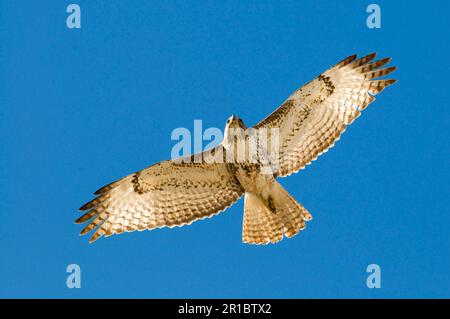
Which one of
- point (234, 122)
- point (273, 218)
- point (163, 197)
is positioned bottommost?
point (273, 218)

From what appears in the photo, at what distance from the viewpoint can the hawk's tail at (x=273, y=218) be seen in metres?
10.8

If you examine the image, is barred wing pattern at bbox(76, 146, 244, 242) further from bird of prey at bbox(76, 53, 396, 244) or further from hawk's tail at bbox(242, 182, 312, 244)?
hawk's tail at bbox(242, 182, 312, 244)

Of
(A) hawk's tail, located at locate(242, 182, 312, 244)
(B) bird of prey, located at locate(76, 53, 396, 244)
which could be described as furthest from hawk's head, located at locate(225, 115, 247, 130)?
(A) hawk's tail, located at locate(242, 182, 312, 244)

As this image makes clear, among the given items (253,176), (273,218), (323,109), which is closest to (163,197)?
(253,176)

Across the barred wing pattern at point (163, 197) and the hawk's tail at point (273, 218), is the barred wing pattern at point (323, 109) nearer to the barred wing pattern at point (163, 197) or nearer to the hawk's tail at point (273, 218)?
the hawk's tail at point (273, 218)

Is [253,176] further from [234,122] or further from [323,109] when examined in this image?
[323,109]

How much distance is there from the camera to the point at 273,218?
1088 centimetres

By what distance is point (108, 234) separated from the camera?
35.1 ft

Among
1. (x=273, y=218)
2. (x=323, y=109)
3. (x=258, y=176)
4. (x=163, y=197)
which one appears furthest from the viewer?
(x=163, y=197)

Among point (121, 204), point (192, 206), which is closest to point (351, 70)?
point (192, 206)

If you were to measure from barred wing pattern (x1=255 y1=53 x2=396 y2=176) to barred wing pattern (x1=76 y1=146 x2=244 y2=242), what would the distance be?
0.87 m

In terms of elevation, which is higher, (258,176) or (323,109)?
(323,109)

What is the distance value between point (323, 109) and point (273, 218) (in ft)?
5.16
